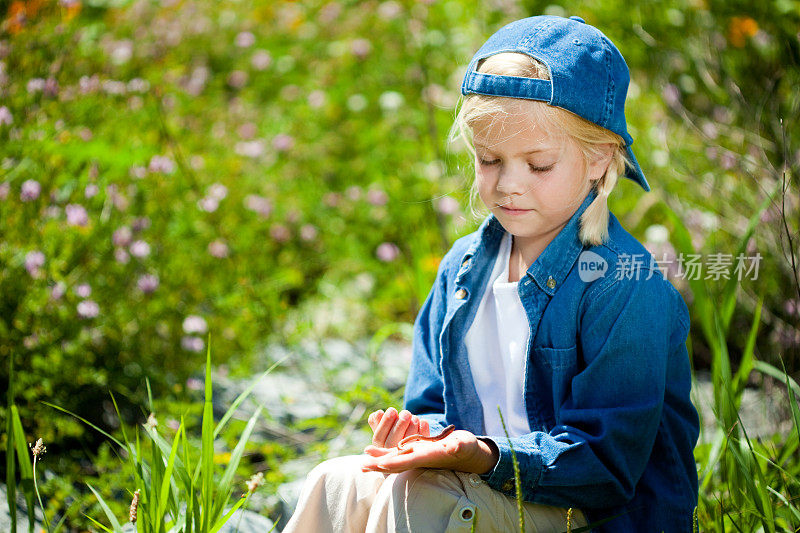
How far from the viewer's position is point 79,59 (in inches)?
143

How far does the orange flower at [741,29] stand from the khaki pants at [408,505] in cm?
268

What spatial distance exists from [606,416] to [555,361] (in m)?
0.16

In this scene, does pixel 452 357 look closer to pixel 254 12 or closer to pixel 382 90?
pixel 382 90

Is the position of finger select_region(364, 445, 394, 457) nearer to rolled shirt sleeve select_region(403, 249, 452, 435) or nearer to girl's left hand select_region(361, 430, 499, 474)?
girl's left hand select_region(361, 430, 499, 474)

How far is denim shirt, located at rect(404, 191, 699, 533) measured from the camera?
1.53 meters

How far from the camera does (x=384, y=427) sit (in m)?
1.60

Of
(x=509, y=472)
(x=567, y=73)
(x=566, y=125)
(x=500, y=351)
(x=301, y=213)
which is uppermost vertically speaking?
(x=567, y=73)

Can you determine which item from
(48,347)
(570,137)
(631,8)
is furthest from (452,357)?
(631,8)

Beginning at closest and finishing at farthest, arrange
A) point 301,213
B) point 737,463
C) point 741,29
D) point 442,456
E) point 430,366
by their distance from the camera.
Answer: point 442,456 < point 737,463 < point 430,366 < point 741,29 < point 301,213

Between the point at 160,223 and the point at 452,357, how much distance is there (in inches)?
69.5

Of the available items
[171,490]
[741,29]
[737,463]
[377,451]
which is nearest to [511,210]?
[377,451]

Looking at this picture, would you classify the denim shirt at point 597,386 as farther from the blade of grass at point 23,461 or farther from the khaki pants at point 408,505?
the blade of grass at point 23,461

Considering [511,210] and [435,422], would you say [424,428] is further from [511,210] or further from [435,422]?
[511,210]

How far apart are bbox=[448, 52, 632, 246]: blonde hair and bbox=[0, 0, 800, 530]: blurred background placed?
0.44m
